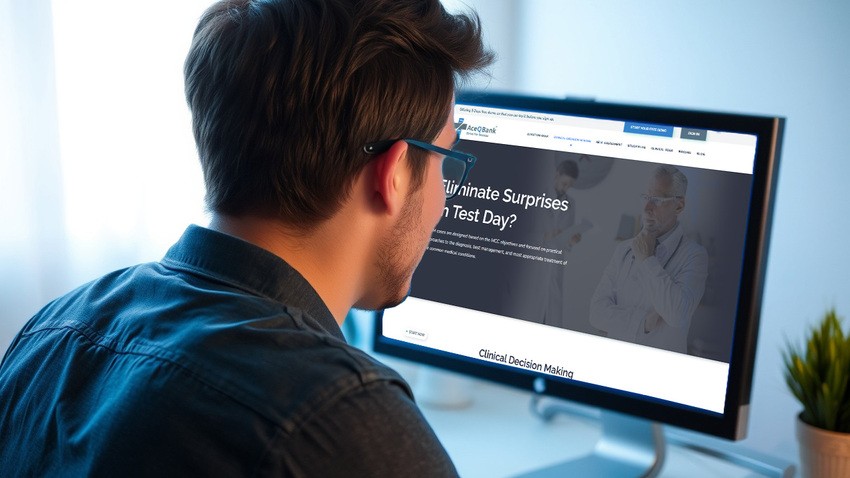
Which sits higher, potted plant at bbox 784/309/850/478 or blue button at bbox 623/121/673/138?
blue button at bbox 623/121/673/138

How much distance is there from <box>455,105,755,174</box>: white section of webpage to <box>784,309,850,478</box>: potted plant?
222mm

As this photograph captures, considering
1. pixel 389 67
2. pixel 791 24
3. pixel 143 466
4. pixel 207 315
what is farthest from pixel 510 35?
pixel 143 466

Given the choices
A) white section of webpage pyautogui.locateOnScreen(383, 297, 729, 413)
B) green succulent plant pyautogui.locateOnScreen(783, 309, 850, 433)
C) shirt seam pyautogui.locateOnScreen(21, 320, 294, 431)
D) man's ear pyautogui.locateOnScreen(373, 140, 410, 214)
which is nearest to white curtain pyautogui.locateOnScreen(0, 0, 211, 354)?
white section of webpage pyautogui.locateOnScreen(383, 297, 729, 413)

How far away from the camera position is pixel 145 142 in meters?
1.58

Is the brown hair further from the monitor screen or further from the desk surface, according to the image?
the desk surface

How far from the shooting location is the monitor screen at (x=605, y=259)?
42.1 inches

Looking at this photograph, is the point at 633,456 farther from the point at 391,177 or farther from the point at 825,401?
the point at 391,177

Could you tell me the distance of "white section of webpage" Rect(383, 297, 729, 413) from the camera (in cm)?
110

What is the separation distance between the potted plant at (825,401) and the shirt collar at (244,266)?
1.96 feet

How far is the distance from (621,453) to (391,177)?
611 mm

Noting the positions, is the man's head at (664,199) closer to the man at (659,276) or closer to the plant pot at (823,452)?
the man at (659,276)

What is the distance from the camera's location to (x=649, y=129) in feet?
3.66

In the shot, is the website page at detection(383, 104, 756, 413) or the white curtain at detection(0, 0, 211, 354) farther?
the white curtain at detection(0, 0, 211, 354)

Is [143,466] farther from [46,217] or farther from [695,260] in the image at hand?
[46,217]
